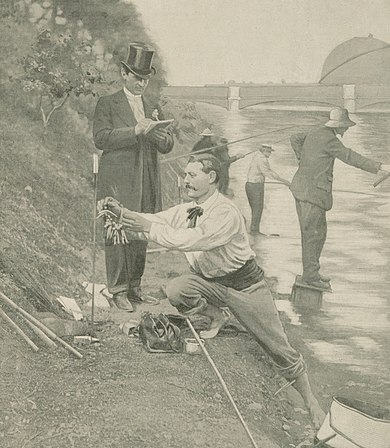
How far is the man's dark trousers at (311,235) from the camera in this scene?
213 inches

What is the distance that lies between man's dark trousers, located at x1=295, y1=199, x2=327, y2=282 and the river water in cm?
4

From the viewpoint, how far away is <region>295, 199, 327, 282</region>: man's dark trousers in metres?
5.42

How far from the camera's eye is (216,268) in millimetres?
5375

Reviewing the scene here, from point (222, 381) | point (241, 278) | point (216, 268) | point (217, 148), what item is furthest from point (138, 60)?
point (222, 381)

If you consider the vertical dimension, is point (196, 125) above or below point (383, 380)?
above

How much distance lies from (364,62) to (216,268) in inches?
65.6

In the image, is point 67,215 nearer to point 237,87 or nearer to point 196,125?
point 196,125

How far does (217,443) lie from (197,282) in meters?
1.00

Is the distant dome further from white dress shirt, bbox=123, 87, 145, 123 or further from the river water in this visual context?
white dress shirt, bbox=123, 87, 145, 123

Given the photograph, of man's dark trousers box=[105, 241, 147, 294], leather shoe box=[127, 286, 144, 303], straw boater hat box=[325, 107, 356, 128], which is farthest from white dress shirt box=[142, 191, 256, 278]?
straw boater hat box=[325, 107, 356, 128]

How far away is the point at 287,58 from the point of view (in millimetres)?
5652

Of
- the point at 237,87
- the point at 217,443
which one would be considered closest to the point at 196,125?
the point at 237,87

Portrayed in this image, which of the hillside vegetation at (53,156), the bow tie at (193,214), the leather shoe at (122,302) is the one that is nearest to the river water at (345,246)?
the bow tie at (193,214)

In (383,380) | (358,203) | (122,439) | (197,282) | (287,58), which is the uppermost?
(287,58)
